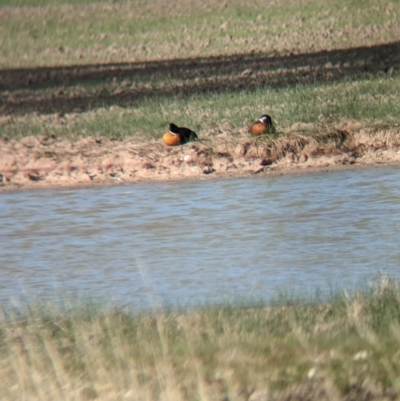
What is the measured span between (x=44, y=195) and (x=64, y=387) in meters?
7.30

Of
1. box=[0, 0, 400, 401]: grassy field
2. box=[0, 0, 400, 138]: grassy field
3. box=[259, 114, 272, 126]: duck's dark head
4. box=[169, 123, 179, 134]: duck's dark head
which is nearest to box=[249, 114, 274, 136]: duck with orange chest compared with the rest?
box=[259, 114, 272, 126]: duck's dark head

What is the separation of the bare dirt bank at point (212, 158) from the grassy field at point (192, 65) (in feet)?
2.11

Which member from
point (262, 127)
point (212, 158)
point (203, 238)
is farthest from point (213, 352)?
point (262, 127)

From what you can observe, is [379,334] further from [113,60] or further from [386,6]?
[386,6]

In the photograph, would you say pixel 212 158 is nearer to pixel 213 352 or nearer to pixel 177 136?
pixel 177 136

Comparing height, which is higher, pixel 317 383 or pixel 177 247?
Answer: pixel 317 383

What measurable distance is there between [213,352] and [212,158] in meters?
8.05

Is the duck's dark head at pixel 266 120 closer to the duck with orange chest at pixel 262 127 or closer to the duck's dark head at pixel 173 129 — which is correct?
the duck with orange chest at pixel 262 127

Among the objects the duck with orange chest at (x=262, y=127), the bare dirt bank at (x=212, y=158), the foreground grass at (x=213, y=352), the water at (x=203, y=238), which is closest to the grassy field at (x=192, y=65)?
the bare dirt bank at (x=212, y=158)

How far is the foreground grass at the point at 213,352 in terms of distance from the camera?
17.4 feet

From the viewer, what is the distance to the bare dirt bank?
1334 centimetres

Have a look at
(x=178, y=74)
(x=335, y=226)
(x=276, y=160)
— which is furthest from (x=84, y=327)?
(x=178, y=74)

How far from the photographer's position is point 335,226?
972 cm

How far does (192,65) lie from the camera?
950 inches
